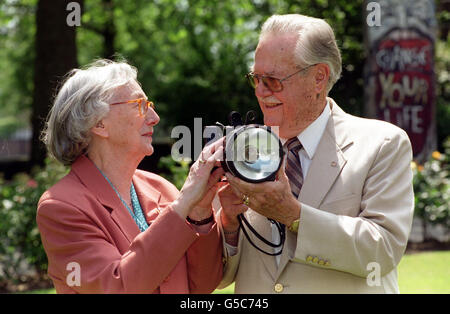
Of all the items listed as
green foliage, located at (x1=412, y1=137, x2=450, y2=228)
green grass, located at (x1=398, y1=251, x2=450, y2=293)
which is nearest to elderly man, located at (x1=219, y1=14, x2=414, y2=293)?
green grass, located at (x1=398, y1=251, x2=450, y2=293)

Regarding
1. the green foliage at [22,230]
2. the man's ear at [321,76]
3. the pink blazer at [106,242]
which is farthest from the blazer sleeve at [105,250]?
the green foliage at [22,230]

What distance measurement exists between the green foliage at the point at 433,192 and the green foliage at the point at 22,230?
4.93 metres

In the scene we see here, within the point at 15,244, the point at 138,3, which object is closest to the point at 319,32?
the point at 15,244

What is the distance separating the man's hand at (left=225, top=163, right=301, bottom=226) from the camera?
8.53 ft

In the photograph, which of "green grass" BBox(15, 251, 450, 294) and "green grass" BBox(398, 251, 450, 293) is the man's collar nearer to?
→ "green grass" BBox(15, 251, 450, 294)

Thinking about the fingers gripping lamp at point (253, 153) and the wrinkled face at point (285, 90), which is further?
the wrinkled face at point (285, 90)

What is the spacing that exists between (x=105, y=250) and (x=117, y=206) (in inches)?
11.9

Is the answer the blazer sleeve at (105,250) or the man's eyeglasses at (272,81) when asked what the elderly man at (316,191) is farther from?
the blazer sleeve at (105,250)

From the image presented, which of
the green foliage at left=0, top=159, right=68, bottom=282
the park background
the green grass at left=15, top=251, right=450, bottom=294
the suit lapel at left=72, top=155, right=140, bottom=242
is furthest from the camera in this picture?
the park background

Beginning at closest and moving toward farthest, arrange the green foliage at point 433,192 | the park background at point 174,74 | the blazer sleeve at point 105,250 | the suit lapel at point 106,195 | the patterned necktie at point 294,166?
the blazer sleeve at point 105,250 < the suit lapel at point 106,195 < the patterned necktie at point 294,166 < the park background at point 174,74 < the green foliage at point 433,192

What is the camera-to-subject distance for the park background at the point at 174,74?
7.42m

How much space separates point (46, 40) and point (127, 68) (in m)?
7.34

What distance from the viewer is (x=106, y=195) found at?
2.90 metres

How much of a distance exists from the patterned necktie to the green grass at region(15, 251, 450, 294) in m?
3.30
